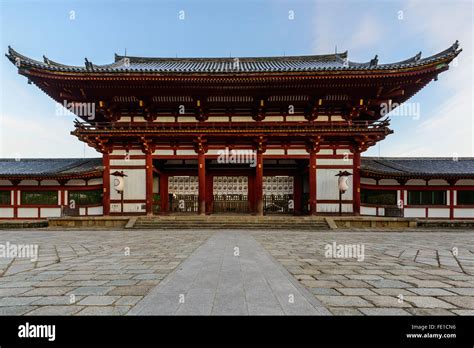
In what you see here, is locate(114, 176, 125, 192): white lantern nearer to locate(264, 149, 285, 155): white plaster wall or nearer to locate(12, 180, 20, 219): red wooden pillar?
locate(12, 180, 20, 219): red wooden pillar

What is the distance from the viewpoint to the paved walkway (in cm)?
282

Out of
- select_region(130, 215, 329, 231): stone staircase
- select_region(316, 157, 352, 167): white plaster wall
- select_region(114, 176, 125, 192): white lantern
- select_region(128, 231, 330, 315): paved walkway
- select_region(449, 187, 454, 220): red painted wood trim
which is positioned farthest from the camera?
select_region(449, 187, 454, 220): red painted wood trim

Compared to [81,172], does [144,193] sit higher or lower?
lower

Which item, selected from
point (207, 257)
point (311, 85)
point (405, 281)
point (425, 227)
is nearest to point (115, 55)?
point (311, 85)

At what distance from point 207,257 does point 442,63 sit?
14522 mm

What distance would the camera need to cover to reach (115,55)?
1977 centimetres

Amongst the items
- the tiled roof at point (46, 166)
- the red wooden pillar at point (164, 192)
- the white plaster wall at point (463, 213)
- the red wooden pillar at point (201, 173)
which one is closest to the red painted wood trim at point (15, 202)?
the tiled roof at point (46, 166)

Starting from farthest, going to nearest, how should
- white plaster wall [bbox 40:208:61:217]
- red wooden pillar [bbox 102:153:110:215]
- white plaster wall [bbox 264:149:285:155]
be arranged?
1. white plaster wall [bbox 40:208:61:217]
2. white plaster wall [bbox 264:149:285:155]
3. red wooden pillar [bbox 102:153:110:215]

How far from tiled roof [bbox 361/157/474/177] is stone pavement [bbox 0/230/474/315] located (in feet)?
30.6

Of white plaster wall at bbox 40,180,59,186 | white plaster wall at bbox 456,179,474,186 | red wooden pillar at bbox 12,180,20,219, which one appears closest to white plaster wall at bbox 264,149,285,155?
white plaster wall at bbox 456,179,474,186

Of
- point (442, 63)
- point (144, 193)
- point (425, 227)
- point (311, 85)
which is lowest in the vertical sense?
point (425, 227)

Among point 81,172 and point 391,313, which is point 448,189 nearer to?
point 391,313

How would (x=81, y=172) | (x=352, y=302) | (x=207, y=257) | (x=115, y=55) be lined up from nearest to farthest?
1. (x=352, y=302)
2. (x=207, y=257)
3. (x=81, y=172)
4. (x=115, y=55)

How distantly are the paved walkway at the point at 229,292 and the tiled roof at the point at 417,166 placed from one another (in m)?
12.8
